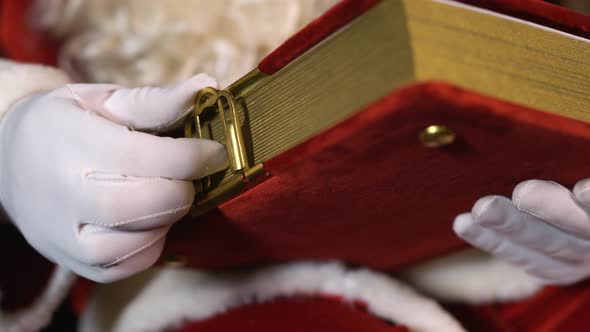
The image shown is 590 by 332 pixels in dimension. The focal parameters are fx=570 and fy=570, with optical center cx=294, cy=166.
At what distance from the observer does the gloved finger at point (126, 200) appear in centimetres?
44

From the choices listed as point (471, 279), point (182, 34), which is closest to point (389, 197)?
point (471, 279)

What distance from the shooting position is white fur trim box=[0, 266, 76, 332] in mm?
651

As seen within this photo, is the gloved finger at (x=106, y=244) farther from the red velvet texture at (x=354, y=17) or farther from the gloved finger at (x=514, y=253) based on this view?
the gloved finger at (x=514, y=253)

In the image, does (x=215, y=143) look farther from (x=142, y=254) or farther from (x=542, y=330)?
(x=542, y=330)

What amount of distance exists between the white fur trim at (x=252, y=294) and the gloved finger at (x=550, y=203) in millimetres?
197

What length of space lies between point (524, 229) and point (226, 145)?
294 mm

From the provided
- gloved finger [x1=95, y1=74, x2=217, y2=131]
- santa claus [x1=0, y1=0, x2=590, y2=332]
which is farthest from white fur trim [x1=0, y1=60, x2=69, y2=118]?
gloved finger [x1=95, y1=74, x2=217, y2=131]

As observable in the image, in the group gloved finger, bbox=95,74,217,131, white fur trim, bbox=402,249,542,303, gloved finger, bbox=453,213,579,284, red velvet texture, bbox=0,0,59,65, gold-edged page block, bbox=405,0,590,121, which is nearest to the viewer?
gold-edged page block, bbox=405,0,590,121

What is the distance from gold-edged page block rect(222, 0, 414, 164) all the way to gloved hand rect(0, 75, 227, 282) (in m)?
0.04

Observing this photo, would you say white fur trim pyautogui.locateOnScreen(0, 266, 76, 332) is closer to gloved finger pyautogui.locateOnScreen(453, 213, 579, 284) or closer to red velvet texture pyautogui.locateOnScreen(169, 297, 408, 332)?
red velvet texture pyautogui.locateOnScreen(169, 297, 408, 332)

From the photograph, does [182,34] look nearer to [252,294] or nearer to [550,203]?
[252,294]

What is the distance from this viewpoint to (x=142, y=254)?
0.49 metres

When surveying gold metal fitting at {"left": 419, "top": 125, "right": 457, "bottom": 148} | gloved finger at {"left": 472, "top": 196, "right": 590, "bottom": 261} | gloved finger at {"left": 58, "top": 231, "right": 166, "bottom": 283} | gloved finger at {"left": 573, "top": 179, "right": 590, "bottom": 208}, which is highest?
gold metal fitting at {"left": 419, "top": 125, "right": 457, "bottom": 148}

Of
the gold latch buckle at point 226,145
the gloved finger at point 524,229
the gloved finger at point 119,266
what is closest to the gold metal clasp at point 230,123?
the gold latch buckle at point 226,145
